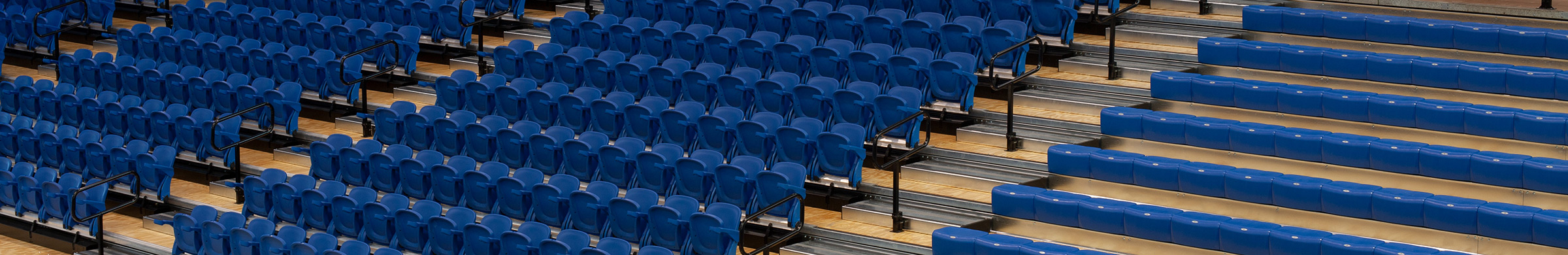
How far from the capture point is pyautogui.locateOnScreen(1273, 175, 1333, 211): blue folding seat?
511 centimetres

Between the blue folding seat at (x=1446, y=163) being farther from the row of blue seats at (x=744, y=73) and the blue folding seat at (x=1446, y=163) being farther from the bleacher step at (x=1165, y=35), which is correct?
the row of blue seats at (x=744, y=73)

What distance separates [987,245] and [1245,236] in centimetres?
80

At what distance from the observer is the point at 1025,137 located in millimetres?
6117

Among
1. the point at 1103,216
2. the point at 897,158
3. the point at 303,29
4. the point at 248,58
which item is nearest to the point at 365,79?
the point at 248,58

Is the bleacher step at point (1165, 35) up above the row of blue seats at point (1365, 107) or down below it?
above

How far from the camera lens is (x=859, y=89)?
6.21 m

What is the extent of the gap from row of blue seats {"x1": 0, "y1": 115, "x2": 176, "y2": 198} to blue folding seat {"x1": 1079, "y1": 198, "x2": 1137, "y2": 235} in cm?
373

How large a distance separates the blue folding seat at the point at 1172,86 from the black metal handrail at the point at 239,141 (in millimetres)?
3770

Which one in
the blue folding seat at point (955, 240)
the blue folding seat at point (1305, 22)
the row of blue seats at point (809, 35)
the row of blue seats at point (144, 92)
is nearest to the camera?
the blue folding seat at point (955, 240)

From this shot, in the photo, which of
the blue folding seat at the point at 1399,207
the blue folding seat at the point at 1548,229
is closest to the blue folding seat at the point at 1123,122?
the blue folding seat at the point at 1399,207

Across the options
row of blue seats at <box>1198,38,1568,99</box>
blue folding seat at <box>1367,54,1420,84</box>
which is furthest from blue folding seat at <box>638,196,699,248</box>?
blue folding seat at <box>1367,54,1420,84</box>

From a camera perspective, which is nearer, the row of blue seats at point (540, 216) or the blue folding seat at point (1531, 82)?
the row of blue seats at point (540, 216)

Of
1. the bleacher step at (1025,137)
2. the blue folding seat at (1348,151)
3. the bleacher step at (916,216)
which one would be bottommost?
the bleacher step at (916,216)

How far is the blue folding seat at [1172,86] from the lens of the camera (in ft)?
20.3
